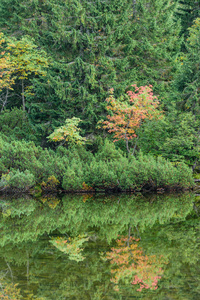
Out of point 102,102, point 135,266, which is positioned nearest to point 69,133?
point 102,102

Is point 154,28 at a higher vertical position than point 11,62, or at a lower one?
higher

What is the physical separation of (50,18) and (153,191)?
36.8 feet

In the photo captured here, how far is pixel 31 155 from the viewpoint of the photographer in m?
15.8

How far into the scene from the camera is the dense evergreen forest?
608 inches

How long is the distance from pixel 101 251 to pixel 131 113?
12.5m

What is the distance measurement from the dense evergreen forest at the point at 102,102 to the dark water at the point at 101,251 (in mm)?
3501

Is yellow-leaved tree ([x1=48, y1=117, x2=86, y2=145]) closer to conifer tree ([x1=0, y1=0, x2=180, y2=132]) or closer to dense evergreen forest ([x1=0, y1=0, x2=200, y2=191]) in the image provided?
dense evergreen forest ([x1=0, y1=0, x2=200, y2=191])

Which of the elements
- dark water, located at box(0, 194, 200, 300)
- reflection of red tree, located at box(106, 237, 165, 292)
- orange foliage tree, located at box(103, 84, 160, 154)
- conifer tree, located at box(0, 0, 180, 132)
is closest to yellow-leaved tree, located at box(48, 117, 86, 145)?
conifer tree, located at box(0, 0, 180, 132)

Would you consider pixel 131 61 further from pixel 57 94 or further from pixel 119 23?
Answer: pixel 57 94

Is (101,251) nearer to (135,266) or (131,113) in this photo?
(135,266)

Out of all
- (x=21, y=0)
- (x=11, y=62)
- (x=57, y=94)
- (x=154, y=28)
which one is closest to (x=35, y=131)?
(x=57, y=94)

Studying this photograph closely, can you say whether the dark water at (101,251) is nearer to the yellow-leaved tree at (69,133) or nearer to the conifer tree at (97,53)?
the yellow-leaved tree at (69,133)

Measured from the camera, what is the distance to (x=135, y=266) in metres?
5.95

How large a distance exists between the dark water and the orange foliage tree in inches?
272
